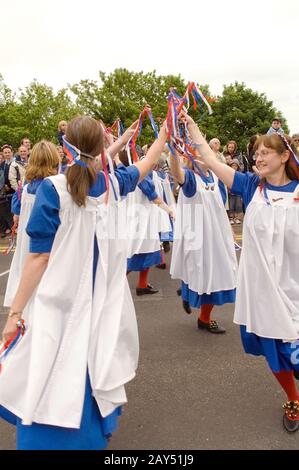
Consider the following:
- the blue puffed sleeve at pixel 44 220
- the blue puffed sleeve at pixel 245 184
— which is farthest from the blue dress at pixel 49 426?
the blue puffed sleeve at pixel 245 184

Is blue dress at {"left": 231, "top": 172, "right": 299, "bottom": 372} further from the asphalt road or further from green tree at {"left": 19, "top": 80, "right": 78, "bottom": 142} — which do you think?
green tree at {"left": 19, "top": 80, "right": 78, "bottom": 142}

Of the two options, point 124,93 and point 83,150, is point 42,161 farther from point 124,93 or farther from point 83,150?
point 124,93

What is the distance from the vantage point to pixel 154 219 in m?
6.37

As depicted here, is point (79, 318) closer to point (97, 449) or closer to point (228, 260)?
point (97, 449)

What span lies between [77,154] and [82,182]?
0.14 metres

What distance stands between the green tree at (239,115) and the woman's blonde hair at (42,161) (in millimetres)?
28484

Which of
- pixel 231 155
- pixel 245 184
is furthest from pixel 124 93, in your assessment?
pixel 245 184

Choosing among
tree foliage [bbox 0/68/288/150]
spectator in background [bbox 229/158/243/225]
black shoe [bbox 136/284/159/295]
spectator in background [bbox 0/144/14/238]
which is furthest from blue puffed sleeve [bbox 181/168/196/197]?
tree foliage [bbox 0/68/288/150]

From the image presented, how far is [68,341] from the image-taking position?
2133 mm

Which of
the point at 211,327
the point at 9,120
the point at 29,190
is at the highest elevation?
the point at 9,120

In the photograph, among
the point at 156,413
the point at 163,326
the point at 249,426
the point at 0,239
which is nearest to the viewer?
the point at 249,426

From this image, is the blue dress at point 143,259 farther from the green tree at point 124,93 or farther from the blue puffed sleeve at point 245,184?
the green tree at point 124,93

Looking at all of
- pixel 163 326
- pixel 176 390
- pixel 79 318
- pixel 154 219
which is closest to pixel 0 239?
pixel 154 219

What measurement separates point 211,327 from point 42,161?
7.51ft
